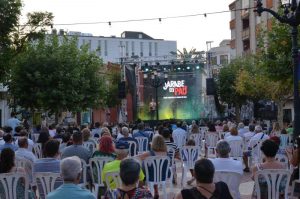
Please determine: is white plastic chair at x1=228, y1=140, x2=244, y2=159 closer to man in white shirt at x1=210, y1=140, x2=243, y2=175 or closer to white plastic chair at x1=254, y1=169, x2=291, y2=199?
man in white shirt at x1=210, y1=140, x2=243, y2=175

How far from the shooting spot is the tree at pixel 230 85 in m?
50.2

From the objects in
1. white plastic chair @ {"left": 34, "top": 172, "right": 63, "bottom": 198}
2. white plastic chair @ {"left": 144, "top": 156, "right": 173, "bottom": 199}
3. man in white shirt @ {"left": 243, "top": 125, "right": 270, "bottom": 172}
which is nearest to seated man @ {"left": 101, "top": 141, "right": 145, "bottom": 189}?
white plastic chair @ {"left": 34, "top": 172, "right": 63, "bottom": 198}

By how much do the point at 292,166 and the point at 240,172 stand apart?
2285 millimetres

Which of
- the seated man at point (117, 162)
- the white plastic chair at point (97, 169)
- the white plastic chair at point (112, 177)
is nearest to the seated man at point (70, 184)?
the white plastic chair at point (112, 177)

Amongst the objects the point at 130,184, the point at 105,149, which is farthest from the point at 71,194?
the point at 105,149

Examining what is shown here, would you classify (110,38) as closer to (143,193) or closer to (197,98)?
(197,98)

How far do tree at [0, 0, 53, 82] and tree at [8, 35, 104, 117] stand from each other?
0.85 m

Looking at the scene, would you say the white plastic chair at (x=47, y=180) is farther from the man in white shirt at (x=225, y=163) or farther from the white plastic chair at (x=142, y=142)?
the white plastic chair at (x=142, y=142)

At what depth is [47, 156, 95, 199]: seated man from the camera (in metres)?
5.58

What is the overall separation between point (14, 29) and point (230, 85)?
954 inches

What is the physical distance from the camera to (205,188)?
5.45 metres

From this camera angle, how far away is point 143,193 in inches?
223

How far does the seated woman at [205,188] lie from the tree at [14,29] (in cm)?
2589

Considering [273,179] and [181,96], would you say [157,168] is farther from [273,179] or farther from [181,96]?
[181,96]
